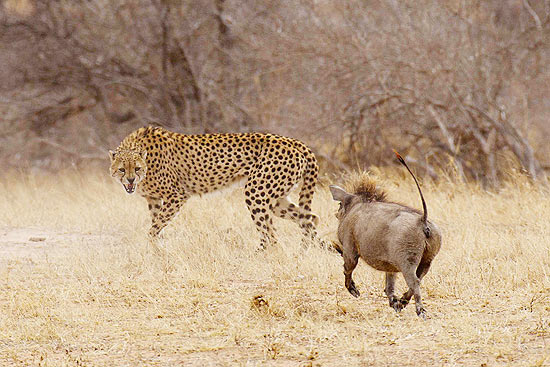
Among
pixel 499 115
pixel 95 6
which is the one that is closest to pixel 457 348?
pixel 499 115

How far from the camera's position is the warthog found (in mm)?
5000

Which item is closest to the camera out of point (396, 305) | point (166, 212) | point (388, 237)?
point (388, 237)

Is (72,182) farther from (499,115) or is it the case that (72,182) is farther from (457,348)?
(457,348)

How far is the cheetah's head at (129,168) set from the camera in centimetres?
799

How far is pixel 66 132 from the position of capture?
15375 mm

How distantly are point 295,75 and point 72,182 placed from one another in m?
3.56

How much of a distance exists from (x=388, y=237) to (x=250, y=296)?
136 cm

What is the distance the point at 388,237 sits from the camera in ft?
16.6

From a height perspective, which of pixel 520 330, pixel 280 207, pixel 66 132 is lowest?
pixel 66 132

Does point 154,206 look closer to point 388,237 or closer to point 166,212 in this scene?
point 166,212

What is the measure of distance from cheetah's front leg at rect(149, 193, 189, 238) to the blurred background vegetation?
448cm

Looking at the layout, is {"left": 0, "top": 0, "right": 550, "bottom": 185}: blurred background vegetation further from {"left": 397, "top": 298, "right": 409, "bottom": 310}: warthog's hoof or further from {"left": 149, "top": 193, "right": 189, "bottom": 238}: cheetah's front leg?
{"left": 397, "top": 298, "right": 409, "bottom": 310}: warthog's hoof

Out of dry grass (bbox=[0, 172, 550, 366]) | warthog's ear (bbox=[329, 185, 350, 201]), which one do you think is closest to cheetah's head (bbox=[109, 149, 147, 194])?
dry grass (bbox=[0, 172, 550, 366])

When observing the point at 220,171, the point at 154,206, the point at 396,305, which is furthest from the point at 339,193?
the point at 154,206
